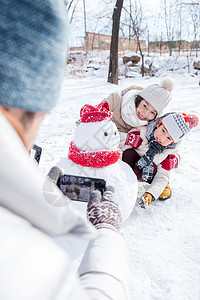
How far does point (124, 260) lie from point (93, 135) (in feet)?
3.26

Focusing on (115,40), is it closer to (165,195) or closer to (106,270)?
(165,195)

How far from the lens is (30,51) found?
21.9 inches

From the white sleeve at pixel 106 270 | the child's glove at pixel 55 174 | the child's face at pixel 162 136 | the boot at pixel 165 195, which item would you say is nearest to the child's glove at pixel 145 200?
the boot at pixel 165 195

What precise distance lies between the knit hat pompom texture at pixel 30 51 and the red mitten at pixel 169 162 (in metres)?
1.81

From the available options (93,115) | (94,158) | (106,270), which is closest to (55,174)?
(94,158)

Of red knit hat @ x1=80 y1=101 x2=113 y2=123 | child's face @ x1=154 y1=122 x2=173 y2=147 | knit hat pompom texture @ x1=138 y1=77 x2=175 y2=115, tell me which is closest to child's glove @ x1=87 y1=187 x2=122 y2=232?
red knit hat @ x1=80 y1=101 x2=113 y2=123

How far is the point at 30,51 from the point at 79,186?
1068mm

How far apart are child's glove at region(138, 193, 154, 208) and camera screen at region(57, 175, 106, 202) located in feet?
2.39

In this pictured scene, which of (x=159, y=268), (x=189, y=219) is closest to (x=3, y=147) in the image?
(x=159, y=268)

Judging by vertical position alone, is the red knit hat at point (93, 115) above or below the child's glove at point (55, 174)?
above

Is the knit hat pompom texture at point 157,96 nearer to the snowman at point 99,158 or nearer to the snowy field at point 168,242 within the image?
the snowman at point 99,158

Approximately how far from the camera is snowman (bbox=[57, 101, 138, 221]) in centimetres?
165

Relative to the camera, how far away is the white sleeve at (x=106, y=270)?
26.8 inches

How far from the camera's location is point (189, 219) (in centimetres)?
196
